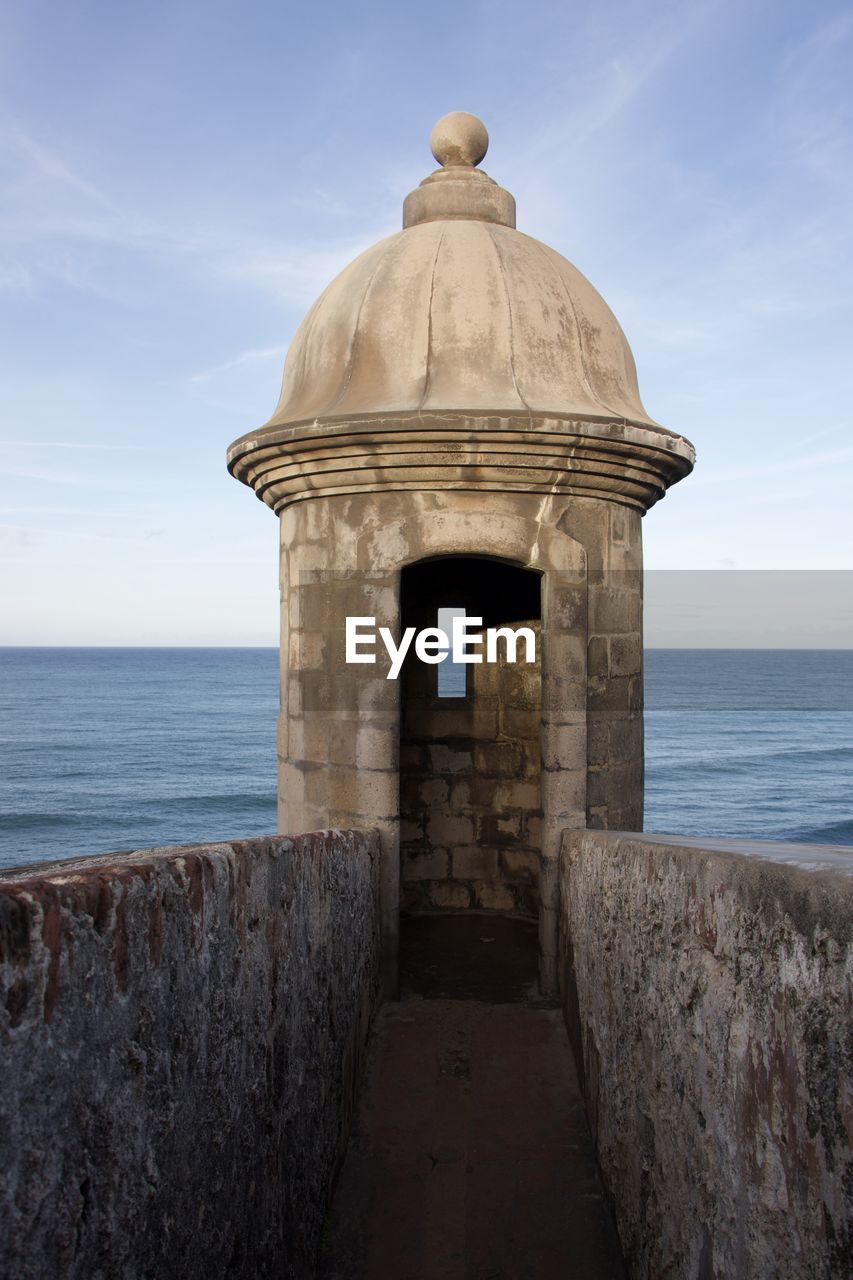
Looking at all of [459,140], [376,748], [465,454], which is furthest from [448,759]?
[459,140]

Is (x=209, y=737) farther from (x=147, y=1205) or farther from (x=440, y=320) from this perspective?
(x=147, y=1205)

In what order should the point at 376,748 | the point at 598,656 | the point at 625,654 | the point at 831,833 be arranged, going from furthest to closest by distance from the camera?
the point at 831,833
the point at 625,654
the point at 598,656
the point at 376,748

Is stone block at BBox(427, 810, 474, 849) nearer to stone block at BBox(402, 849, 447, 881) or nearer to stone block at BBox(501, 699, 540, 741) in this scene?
stone block at BBox(402, 849, 447, 881)

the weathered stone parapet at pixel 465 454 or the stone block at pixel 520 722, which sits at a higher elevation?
the weathered stone parapet at pixel 465 454

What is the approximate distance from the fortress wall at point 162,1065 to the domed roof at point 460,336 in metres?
2.82

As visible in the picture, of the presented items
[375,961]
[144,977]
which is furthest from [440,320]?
[144,977]

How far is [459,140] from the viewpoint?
19.9ft

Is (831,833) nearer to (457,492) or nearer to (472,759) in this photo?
(472,759)

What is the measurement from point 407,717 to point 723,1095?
19.2ft

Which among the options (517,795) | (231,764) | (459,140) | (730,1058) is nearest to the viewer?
(730,1058)

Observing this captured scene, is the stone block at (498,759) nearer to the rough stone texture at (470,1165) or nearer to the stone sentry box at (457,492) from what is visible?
the stone sentry box at (457,492)

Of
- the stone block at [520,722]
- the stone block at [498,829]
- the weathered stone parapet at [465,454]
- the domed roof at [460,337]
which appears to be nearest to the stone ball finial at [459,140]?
the domed roof at [460,337]

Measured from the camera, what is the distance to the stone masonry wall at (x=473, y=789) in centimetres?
764

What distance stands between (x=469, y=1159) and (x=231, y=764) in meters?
37.0
